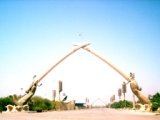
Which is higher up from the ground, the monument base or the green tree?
the green tree

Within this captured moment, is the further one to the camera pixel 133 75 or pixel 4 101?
pixel 4 101

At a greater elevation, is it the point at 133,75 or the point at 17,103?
the point at 133,75

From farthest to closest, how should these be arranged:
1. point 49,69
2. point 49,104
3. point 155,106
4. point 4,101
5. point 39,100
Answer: point 49,104 → point 39,100 → point 4,101 → point 49,69 → point 155,106

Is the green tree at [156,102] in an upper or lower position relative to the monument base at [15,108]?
upper

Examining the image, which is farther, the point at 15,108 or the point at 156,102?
the point at 156,102

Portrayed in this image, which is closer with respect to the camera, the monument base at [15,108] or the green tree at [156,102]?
the monument base at [15,108]

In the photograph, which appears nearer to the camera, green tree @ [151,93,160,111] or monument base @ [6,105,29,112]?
monument base @ [6,105,29,112]

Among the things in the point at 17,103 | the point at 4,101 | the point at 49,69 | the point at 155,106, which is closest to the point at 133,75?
the point at 155,106

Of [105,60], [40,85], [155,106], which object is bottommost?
[155,106]

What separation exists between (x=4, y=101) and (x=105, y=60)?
72.5 feet

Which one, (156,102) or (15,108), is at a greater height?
(156,102)

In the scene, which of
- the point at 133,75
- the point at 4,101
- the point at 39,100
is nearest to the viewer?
the point at 133,75

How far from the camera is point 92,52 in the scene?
61.3 meters

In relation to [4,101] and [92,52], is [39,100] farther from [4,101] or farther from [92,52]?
[92,52]
